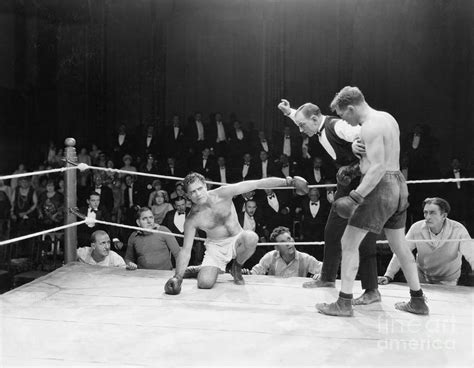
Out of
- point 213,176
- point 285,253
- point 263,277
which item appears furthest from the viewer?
point 213,176

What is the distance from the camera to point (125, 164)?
9398 mm

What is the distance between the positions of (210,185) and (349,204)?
5032mm

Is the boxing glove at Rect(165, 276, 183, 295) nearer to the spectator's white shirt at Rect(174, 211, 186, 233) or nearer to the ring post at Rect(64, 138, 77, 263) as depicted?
the ring post at Rect(64, 138, 77, 263)

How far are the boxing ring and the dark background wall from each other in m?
7.49

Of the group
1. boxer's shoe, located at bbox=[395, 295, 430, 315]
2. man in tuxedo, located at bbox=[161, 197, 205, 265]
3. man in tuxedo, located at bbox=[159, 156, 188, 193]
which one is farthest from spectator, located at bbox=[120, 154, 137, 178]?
boxer's shoe, located at bbox=[395, 295, 430, 315]

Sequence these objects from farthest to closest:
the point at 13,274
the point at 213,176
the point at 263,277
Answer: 1. the point at 213,176
2. the point at 13,274
3. the point at 263,277

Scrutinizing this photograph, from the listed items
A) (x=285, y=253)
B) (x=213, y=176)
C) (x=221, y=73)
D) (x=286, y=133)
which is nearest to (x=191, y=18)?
(x=221, y=73)

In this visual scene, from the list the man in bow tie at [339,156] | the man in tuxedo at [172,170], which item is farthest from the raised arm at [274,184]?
the man in tuxedo at [172,170]

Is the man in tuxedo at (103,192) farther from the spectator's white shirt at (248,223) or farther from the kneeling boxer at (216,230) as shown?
the kneeling boxer at (216,230)

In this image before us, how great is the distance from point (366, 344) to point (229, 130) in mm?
7577

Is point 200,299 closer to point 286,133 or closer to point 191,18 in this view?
point 286,133

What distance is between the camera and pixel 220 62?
11766mm

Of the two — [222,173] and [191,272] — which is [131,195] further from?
[191,272]

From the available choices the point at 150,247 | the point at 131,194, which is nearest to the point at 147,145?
the point at 131,194
